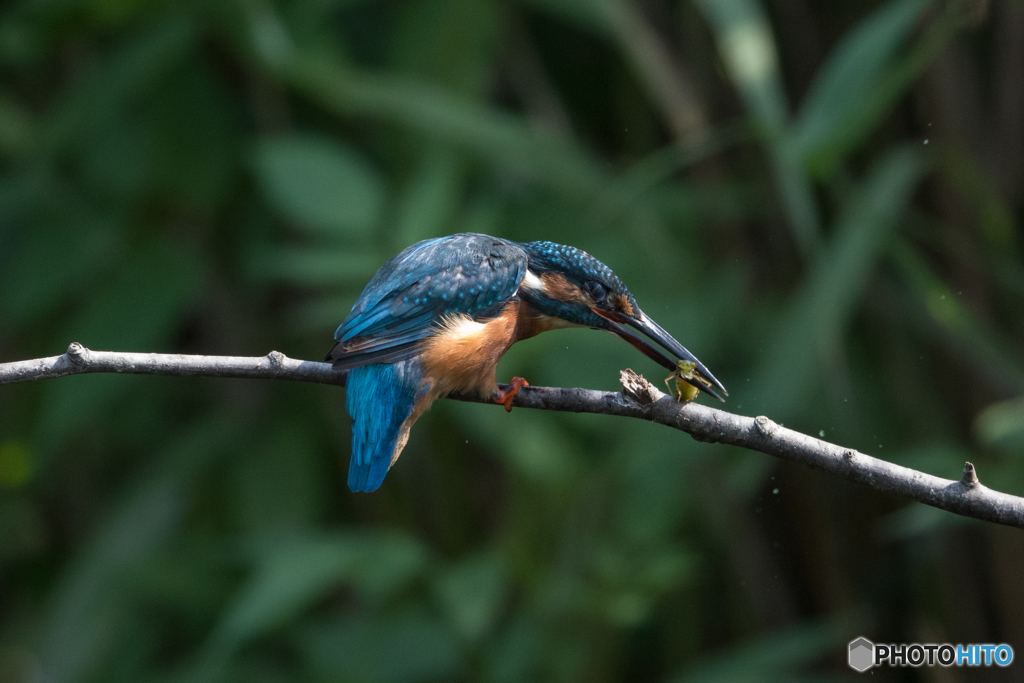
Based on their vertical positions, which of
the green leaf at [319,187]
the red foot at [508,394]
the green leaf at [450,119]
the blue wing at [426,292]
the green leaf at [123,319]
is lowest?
the red foot at [508,394]

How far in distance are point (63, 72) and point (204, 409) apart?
1549 mm

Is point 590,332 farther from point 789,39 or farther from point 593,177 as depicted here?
point 789,39

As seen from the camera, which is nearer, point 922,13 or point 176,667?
point 922,13

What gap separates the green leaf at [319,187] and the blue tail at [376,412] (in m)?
1.24

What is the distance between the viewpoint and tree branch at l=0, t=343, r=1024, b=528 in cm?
123

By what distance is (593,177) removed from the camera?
3006mm

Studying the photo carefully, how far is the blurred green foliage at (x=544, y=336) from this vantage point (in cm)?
271

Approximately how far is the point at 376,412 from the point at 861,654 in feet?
6.01

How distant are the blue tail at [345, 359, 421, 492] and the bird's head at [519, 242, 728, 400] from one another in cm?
42

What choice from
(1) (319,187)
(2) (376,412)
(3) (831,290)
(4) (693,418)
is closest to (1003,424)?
(3) (831,290)

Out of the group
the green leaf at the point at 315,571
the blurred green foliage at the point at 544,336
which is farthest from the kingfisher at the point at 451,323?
the green leaf at the point at 315,571

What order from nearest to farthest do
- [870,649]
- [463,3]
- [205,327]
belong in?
1. [870,649]
2. [463,3]
3. [205,327]

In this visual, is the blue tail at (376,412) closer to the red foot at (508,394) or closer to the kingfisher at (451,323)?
the kingfisher at (451,323)

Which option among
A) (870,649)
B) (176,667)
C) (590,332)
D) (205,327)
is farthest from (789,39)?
(176,667)
